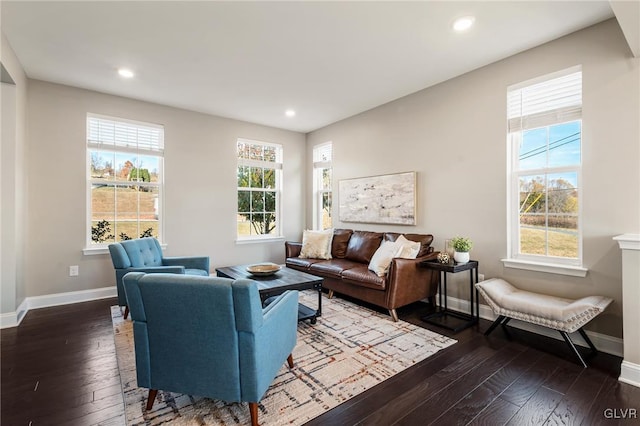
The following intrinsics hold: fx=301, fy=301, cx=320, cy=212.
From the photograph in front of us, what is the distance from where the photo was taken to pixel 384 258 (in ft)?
11.7

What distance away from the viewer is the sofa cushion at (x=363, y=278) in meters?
3.35

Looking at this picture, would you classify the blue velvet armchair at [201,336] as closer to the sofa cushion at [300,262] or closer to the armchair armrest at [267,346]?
the armchair armrest at [267,346]

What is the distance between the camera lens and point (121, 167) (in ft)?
14.2

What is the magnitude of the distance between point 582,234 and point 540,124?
44.2 inches

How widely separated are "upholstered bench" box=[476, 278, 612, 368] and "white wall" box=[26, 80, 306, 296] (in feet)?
12.6

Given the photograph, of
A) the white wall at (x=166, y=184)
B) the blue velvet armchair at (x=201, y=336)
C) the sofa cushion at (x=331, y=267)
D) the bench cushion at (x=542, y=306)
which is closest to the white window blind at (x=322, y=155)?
the white wall at (x=166, y=184)

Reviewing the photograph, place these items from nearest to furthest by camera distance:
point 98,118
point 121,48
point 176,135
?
point 121,48 → point 98,118 → point 176,135

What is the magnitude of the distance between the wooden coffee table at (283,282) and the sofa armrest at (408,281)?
0.79 meters

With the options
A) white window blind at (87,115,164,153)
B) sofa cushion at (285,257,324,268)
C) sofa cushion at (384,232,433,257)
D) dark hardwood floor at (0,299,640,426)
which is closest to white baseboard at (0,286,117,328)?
dark hardwood floor at (0,299,640,426)

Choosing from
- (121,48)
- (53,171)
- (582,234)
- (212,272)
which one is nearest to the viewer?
(582,234)

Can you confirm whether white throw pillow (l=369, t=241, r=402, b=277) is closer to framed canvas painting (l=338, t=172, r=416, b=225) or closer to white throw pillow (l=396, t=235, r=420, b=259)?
white throw pillow (l=396, t=235, r=420, b=259)

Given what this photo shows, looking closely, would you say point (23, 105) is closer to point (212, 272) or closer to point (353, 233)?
point (212, 272)

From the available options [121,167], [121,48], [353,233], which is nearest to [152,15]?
[121,48]

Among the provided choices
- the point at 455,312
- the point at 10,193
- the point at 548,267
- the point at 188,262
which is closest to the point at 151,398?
the point at 188,262
